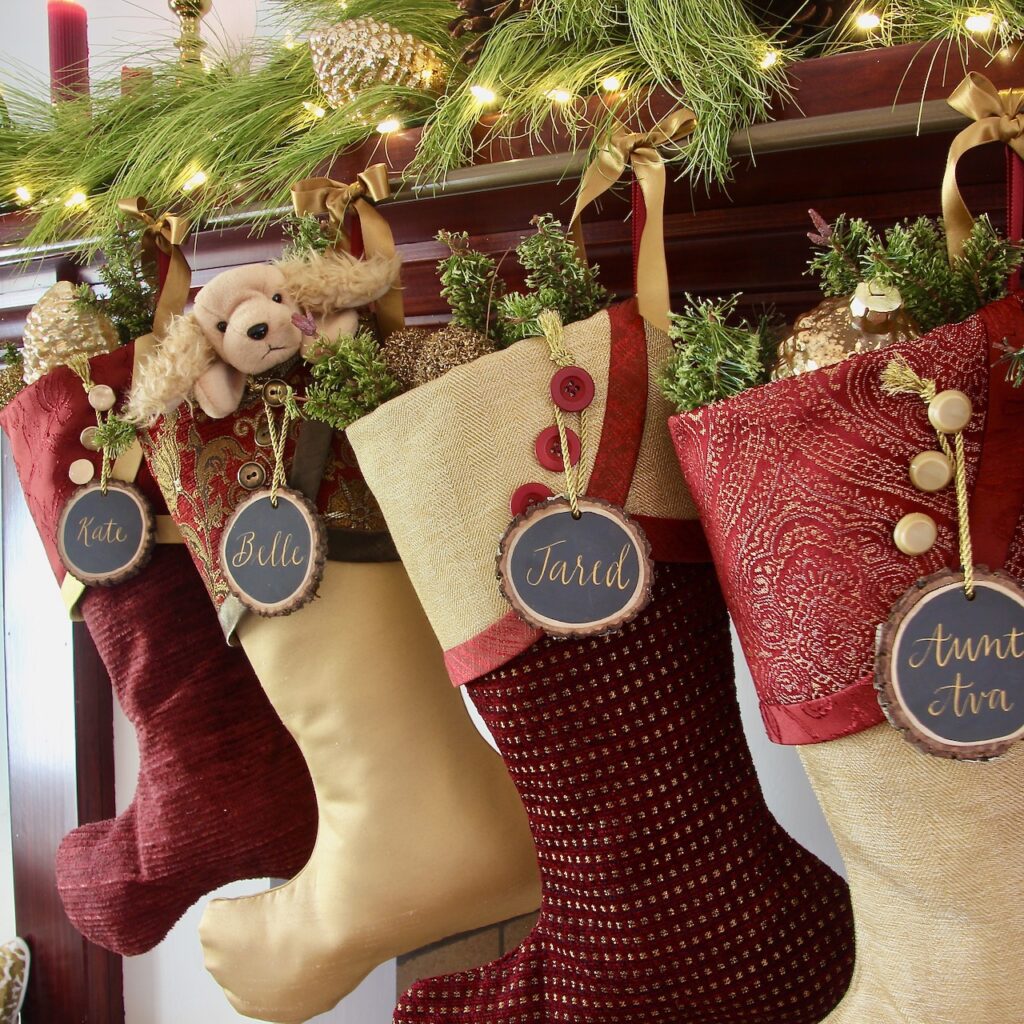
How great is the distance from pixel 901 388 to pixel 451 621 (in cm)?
36

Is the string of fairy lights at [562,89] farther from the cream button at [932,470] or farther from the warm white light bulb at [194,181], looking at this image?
the cream button at [932,470]

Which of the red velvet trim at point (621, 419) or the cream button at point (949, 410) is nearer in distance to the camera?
the cream button at point (949, 410)

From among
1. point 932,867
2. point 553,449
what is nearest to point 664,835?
point 932,867

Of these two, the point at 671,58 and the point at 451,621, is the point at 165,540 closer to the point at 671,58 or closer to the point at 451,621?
the point at 451,621

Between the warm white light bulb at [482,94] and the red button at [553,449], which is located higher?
the warm white light bulb at [482,94]

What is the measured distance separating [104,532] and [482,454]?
440 millimetres

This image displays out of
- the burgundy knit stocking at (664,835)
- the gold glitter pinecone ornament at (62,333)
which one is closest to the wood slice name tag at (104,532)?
the gold glitter pinecone ornament at (62,333)

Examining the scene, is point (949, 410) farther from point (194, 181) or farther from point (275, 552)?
point (194, 181)

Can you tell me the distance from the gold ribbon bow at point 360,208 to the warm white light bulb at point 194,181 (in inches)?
5.8

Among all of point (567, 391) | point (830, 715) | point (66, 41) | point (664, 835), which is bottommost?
point (664, 835)

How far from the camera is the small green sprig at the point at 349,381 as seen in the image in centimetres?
79

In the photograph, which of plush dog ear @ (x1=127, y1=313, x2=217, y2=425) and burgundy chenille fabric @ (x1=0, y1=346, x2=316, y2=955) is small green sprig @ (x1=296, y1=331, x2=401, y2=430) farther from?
burgundy chenille fabric @ (x1=0, y1=346, x2=316, y2=955)

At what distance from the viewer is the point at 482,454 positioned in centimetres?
74

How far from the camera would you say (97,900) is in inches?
44.5
